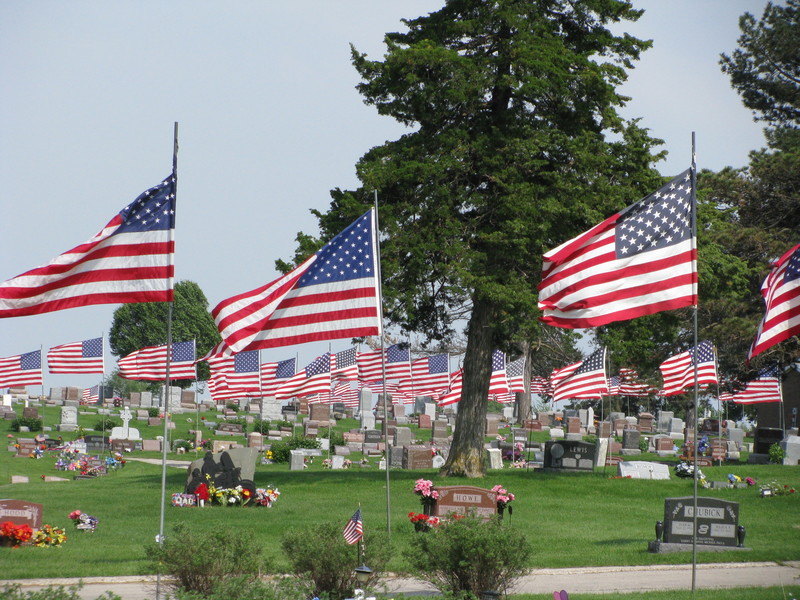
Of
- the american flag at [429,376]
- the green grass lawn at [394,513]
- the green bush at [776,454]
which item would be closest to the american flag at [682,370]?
the green bush at [776,454]

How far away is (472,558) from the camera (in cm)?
1135

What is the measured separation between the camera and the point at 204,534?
1202 centimetres

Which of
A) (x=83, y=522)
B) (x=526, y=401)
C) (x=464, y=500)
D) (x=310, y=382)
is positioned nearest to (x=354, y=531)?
(x=464, y=500)

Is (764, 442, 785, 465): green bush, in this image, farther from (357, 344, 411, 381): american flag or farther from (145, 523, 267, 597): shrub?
(145, 523, 267, 597): shrub

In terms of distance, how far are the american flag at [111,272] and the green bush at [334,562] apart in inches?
136

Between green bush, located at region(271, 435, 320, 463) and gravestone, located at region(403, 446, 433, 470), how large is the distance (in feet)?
20.4

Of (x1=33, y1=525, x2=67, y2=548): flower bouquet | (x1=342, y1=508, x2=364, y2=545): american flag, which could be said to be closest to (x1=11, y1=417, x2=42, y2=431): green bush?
(x1=33, y1=525, x2=67, y2=548): flower bouquet

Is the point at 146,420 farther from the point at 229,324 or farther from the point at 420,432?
the point at 229,324

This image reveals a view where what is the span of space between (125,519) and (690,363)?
20.0m

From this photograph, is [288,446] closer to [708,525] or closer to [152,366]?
[152,366]

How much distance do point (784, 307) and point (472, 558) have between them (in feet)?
16.3

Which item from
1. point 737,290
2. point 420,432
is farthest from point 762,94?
point 420,432

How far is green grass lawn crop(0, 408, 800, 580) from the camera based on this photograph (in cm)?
1625

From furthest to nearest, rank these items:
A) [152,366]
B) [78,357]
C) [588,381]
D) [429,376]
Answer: [78,357]
[152,366]
[429,376]
[588,381]
